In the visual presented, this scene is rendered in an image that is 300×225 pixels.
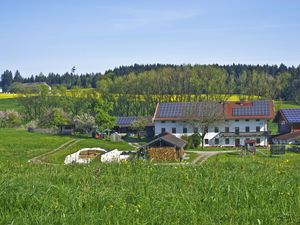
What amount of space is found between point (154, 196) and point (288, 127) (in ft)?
223

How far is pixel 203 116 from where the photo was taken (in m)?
68.9

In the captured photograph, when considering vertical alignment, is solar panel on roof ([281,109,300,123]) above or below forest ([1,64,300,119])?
below

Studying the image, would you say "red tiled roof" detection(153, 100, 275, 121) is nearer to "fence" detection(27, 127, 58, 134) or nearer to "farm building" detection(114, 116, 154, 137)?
"farm building" detection(114, 116, 154, 137)

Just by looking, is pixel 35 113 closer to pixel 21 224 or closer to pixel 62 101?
pixel 62 101

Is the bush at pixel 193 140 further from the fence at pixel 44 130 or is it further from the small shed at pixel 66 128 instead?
the fence at pixel 44 130

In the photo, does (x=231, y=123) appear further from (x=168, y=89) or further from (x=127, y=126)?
(x=168, y=89)

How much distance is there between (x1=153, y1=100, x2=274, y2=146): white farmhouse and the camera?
69.4 meters

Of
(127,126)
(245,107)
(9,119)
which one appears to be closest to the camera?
(245,107)

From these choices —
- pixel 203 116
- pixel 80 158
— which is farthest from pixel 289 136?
pixel 80 158

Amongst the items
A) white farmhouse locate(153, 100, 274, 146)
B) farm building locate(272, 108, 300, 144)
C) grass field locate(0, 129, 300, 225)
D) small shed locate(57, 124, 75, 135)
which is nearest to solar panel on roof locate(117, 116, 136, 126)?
small shed locate(57, 124, 75, 135)

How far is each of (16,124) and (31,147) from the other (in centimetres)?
4017

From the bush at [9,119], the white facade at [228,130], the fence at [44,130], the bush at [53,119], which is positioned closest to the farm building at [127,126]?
the bush at [53,119]

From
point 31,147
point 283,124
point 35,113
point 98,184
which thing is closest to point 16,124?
point 35,113

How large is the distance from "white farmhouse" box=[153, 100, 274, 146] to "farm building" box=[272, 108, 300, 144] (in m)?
2.28
